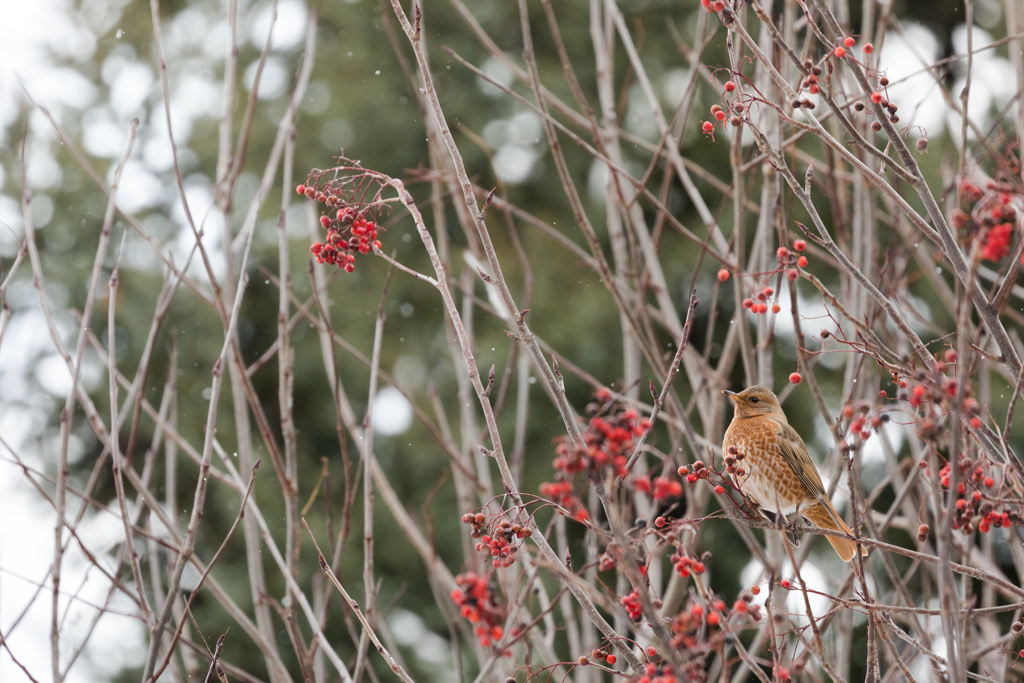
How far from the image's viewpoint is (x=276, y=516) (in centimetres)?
559

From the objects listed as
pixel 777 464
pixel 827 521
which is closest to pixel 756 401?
pixel 777 464

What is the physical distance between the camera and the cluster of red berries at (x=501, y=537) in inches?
48.6

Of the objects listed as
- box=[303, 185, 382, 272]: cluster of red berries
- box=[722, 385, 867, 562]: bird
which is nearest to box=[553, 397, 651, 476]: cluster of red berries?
box=[303, 185, 382, 272]: cluster of red berries

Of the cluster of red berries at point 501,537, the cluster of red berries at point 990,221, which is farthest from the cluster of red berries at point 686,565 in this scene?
the cluster of red berries at point 990,221

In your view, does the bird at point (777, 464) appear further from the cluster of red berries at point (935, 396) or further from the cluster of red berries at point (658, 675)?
the cluster of red berries at point (658, 675)

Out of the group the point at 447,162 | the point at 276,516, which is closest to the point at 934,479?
the point at 447,162

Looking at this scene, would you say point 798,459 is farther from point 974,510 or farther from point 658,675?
point 658,675

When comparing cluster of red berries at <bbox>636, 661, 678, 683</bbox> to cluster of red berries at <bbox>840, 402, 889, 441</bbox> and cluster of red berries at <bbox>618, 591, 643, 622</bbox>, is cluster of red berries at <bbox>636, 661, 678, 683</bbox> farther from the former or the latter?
cluster of red berries at <bbox>840, 402, 889, 441</bbox>

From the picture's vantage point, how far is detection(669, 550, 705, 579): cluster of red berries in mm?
1250

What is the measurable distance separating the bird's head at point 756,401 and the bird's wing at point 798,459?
0.07 meters

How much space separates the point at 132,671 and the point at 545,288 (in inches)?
158

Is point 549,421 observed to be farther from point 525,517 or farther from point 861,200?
point 525,517

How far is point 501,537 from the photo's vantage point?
128 cm

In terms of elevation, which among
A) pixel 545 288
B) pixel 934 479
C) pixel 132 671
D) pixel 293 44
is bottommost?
pixel 934 479
